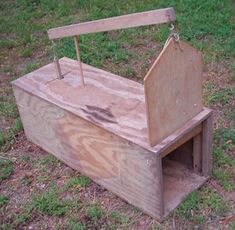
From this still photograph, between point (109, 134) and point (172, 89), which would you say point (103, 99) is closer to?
point (109, 134)

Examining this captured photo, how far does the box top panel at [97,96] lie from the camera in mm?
2457

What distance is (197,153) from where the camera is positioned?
2699mm

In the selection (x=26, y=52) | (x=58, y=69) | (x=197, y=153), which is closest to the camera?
(x=197, y=153)

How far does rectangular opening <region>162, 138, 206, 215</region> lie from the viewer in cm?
260

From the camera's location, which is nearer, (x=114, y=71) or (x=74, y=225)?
(x=74, y=225)

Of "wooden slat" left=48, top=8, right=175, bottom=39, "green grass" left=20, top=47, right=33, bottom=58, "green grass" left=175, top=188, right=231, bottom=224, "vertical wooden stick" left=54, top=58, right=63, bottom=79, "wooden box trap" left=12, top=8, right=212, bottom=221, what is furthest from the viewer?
"green grass" left=20, top=47, right=33, bottom=58

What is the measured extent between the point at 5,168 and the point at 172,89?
1371mm

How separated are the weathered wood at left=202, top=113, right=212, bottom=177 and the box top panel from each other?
351 millimetres

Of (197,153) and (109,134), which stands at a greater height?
(109,134)

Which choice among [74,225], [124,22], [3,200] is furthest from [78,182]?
[124,22]

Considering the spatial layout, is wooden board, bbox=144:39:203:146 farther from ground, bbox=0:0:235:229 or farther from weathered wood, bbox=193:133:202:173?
ground, bbox=0:0:235:229

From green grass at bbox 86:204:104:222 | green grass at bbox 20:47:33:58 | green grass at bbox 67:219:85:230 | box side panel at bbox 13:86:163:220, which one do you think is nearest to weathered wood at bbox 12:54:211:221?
box side panel at bbox 13:86:163:220

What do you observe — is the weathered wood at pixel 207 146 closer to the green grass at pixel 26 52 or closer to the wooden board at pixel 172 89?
the wooden board at pixel 172 89

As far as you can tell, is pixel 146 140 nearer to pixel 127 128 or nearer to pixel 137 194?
pixel 127 128
